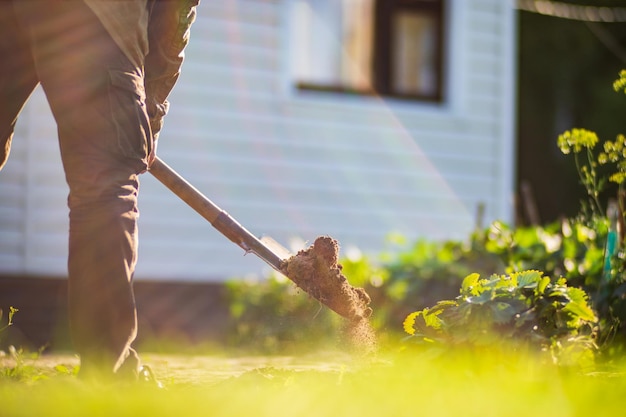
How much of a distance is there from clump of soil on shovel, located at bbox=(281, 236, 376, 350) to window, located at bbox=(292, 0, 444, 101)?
17.2 feet

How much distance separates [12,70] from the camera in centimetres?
270

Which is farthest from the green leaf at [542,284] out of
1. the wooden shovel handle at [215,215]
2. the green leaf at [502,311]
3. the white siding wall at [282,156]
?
the white siding wall at [282,156]

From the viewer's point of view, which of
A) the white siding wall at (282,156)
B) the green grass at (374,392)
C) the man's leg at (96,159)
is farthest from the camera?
the white siding wall at (282,156)

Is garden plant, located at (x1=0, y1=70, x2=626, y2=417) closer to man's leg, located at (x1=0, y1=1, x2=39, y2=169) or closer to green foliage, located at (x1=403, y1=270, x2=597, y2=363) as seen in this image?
green foliage, located at (x1=403, y1=270, x2=597, y2=363)

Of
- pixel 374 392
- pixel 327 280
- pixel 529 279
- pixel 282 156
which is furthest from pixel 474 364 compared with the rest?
pixel 282 156

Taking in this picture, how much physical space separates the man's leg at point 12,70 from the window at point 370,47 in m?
5.31

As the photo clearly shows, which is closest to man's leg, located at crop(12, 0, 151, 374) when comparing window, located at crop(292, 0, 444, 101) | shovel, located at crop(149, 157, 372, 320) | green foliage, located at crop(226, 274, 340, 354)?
shovel, located at crop(149, 157, 372, 320)

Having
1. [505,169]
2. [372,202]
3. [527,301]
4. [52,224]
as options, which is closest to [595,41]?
[505,169]

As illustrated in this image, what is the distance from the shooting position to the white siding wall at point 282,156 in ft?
22.8

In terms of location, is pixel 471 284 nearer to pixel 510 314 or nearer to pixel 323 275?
pixel 510 314

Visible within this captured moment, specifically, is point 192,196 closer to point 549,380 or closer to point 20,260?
point 549,380

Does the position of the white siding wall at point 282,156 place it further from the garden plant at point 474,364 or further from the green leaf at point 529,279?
the green leaf at point 529,279

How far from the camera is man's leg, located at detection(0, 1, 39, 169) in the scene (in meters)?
2.64

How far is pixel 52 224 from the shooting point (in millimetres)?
6945
